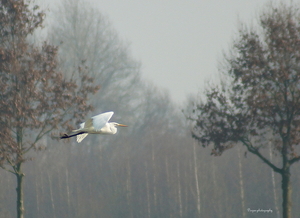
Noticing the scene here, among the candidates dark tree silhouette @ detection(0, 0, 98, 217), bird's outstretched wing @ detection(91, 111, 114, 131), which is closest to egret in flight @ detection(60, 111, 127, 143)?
bird's outstretched wing @ detection(91, 111, 114, 131)

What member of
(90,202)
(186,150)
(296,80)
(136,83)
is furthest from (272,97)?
(136,83)

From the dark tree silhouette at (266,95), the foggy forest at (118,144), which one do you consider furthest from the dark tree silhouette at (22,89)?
the dark tree silhouette at (266,95)

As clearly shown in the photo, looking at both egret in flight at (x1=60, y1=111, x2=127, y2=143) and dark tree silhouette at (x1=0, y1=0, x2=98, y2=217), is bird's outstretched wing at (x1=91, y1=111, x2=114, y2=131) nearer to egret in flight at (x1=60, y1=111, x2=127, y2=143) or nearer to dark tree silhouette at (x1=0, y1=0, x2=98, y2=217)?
egret in flight at (x1=60, y1=111, x2=127, y2=143)

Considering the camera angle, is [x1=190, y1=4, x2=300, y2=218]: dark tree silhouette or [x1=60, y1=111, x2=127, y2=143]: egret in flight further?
[x1=190, y1=4, x2=300, y2=218]: dark tree silhouette

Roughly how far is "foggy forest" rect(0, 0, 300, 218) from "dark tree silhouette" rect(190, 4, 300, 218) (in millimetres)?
52

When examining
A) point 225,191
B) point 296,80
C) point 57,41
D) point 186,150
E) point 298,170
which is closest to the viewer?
point 296,80

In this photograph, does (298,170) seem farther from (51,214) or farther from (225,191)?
(51,214)

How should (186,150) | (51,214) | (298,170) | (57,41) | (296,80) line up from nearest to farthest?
(296,80), (298,170), (51,214), (186,150), (57,41)

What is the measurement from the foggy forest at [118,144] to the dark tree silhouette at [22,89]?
3cm

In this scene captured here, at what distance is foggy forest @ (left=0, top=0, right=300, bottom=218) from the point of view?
46.1 feet

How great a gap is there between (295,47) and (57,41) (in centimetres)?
2412

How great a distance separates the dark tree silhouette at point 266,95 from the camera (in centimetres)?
1384

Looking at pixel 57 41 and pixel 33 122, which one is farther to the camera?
pixel 57 41

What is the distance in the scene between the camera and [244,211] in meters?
23.2
